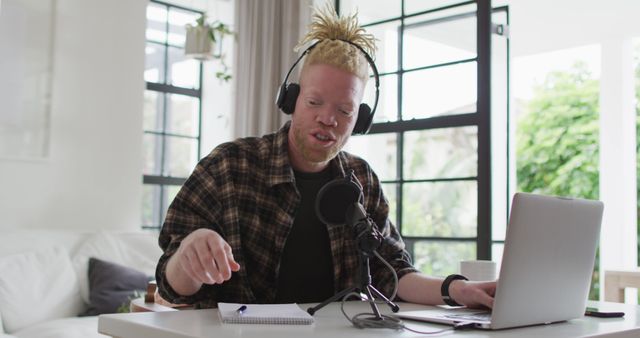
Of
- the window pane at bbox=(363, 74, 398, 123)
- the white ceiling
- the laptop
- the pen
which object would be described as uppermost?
the white ceiling

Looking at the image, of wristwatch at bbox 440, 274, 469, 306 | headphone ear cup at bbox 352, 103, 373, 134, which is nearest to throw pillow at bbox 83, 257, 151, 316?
headphone ear cup at bbox 352, 103, 373, 134

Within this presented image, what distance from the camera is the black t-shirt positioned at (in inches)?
69.0

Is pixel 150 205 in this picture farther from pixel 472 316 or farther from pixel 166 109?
pixel 472 316

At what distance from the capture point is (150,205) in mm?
4879

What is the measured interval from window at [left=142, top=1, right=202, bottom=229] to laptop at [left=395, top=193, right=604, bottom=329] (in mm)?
3741

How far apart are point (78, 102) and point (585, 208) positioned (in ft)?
11.4

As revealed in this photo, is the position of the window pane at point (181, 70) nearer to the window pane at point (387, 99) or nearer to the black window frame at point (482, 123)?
the window pane at point (387, 99)

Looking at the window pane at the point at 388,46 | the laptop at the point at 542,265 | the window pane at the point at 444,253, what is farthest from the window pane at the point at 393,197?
the laptop at the point at 542,265

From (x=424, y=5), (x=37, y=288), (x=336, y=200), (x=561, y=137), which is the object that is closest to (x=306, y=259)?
(x=336, y=200)

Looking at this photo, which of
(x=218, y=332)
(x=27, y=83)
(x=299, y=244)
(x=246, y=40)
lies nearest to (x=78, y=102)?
(x=27, y=83)

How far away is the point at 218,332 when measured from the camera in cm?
104

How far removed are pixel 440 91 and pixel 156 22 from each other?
2.13m

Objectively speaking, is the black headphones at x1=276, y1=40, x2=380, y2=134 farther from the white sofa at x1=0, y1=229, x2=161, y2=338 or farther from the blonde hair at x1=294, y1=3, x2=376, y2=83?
the white sofa at x1=0, y1=229, x2=161, y2=338

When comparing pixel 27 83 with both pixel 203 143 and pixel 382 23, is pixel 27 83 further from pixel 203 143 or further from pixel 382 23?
pixel 382 23
